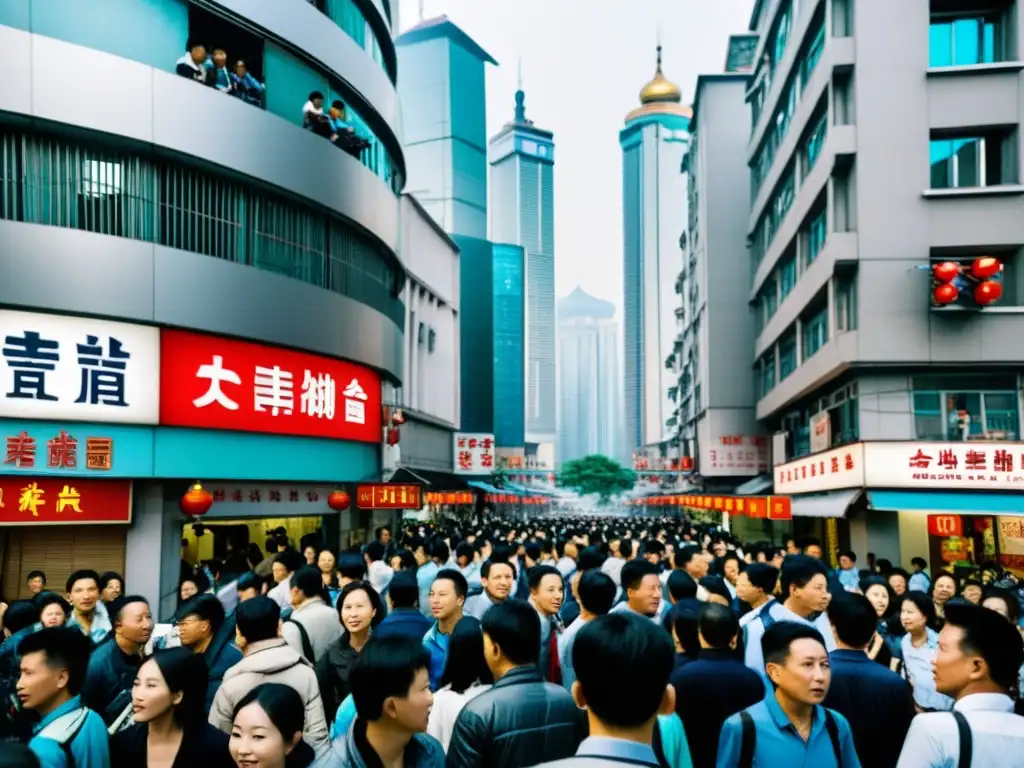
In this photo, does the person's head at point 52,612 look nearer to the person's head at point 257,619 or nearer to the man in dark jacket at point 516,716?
the person's head at point 257,619

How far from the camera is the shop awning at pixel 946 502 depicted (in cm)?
1694

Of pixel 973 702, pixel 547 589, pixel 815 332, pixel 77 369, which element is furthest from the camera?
pixel 815 332

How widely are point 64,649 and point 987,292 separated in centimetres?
1895

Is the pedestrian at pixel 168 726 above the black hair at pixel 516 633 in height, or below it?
below

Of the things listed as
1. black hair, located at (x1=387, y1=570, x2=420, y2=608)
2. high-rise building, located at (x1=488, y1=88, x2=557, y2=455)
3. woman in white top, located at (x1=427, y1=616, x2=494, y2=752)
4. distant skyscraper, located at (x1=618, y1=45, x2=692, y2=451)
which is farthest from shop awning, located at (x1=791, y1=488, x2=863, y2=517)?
high-rise building, located at (x1=488, y1=88, x2=557, y2=455)

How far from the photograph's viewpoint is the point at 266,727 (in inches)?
129

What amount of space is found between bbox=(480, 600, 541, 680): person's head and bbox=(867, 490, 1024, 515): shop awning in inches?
617

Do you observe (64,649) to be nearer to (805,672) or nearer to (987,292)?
(805,672)

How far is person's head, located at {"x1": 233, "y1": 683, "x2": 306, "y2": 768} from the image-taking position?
3.26 metres

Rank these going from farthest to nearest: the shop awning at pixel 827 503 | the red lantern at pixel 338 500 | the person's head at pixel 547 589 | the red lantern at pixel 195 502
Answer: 1. the shop awning at pixel 827 503
2. the red lantern at pixel 338 500
3. the red lantern at pixel 195 502
4. the person's head at pixel 547 589

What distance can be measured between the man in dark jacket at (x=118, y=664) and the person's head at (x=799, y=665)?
11.0 feet

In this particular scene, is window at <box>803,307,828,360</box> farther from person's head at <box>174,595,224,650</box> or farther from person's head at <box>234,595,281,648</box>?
person's head at <box>234,595,281,648</box>

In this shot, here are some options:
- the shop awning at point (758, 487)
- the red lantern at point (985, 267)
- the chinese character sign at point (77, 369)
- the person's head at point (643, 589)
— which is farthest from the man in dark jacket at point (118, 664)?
the shop awning at point (758, 487)

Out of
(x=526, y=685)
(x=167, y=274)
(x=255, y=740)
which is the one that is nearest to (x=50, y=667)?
(x=255, y=740)
